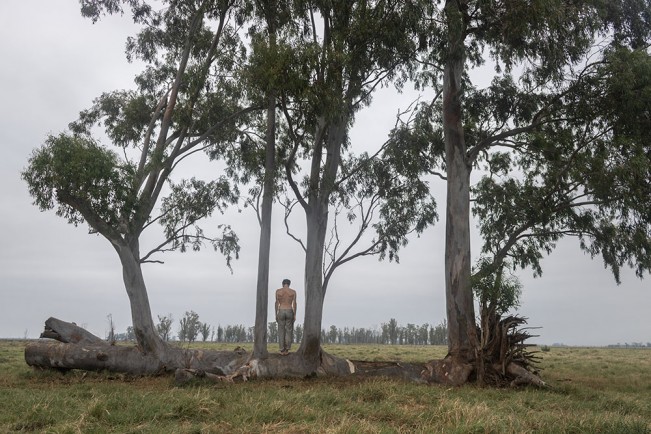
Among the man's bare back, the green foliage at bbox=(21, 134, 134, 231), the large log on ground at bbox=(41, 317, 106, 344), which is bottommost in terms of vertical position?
the large log on ground at bbox=(41, 317, 106, 344)

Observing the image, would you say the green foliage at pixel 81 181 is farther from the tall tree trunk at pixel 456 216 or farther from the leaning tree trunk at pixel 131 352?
the tall tree trunk at pixel 456 216

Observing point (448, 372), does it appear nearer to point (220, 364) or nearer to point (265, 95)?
point (220, 364)

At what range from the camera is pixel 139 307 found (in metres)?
13.6

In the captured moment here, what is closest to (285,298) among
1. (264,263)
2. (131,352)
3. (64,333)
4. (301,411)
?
(264,263)

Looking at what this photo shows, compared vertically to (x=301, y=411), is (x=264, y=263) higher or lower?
higher

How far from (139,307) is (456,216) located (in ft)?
27.3

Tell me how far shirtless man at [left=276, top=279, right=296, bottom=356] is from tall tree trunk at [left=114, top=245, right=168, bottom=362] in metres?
2.85

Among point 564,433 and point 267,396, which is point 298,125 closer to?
point 267,396

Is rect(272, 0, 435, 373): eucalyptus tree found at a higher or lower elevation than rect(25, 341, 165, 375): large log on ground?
higher

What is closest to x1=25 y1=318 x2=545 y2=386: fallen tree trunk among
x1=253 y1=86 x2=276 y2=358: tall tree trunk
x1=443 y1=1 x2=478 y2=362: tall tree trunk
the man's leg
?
x1=253 y1=86 x2=276 y2=358: tall tree trunk

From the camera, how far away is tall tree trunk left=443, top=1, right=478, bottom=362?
44.5ft

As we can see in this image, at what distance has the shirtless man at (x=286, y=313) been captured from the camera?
14.0 m

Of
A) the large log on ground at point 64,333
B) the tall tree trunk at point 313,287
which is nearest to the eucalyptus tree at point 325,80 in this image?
the tall tree trunk at point 313,287

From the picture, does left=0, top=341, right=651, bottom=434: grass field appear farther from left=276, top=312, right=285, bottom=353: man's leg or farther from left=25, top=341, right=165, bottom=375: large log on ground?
left=276, top=312, right=285, bottom=353: man's leg
